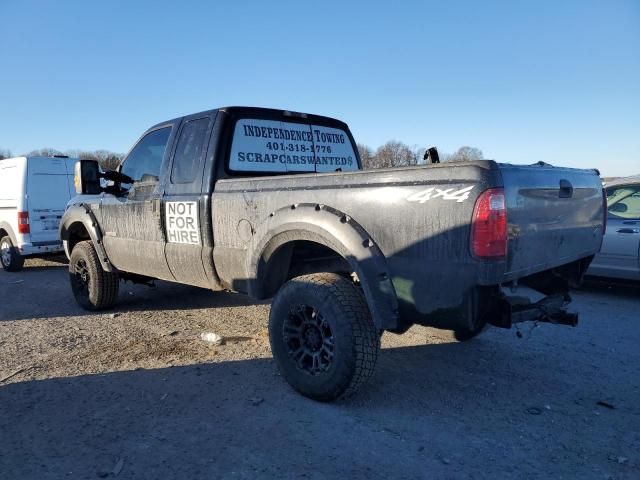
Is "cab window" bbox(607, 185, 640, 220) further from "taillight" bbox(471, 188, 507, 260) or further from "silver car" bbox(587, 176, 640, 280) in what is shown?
"taillight" bbox(471, 188, 507, 260)

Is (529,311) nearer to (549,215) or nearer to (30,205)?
(549,215)

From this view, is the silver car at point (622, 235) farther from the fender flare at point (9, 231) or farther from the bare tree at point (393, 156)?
the fender flare at point (9, 231)

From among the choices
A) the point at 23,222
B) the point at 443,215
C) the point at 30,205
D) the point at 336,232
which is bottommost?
the point at 23,222

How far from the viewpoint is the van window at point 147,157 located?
15.4 feet

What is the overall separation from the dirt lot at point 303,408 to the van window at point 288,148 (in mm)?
1700

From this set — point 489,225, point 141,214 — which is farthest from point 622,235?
point 141,214

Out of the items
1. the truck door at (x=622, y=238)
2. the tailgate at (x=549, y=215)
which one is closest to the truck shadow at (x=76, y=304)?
the tailgate at (x=549, y=215)

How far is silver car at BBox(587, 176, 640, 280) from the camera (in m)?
6.10

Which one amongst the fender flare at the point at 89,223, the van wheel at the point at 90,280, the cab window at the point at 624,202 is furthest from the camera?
the cab window at the point at 624,202

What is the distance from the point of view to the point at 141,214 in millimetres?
4762

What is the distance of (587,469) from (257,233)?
2.47 metres

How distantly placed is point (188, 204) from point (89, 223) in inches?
79.7

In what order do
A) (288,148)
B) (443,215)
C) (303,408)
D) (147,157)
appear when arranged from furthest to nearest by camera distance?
(147,157) → (288,148) → (303,408) → (443,215)

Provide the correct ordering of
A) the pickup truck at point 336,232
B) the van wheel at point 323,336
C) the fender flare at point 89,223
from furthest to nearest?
the fender flare at point 89,223, the van wheel at point 323,336, the pickup truck at point 336,232
